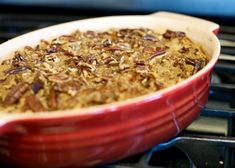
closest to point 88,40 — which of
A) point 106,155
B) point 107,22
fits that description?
point 107,22

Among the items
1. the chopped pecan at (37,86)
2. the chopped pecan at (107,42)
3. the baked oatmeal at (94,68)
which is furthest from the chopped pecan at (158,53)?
the chopped pecan at (37,86)

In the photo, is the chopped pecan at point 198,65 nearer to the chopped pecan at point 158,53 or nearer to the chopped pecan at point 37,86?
the chopped pecan at point 158,53

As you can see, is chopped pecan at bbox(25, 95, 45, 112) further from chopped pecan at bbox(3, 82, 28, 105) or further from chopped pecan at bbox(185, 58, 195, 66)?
chopped pecan at bbox(185, 58, 195, 66)

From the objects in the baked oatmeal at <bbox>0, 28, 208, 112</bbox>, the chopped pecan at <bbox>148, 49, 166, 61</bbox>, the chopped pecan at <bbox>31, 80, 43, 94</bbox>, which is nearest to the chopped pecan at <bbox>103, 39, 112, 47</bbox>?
the baked oatmeal at <bbox>0, 28, 208, 112</bbox>

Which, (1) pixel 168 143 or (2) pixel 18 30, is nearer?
(1) pixel 168 143

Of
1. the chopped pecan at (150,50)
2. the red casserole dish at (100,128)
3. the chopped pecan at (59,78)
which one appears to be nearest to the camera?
the red casserole dish at (100,128)

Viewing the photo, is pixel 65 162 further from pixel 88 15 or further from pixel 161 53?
pixel 88 15
